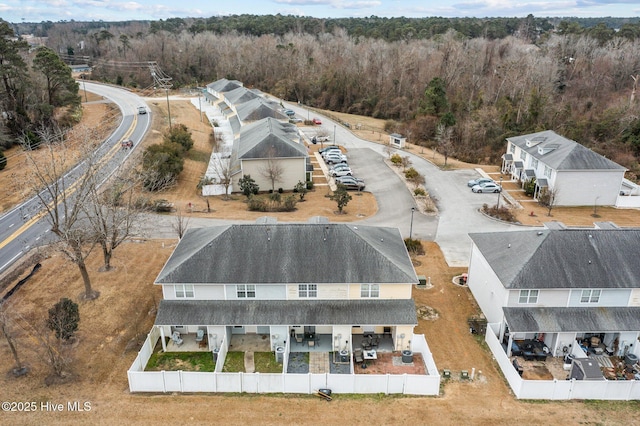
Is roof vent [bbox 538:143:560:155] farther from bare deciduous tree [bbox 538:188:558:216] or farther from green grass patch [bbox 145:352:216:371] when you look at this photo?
green grass patch [bbox 145:352:216:371]

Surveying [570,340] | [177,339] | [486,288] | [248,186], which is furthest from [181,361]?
[248,186]

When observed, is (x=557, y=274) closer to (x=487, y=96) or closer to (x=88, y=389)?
(x=88, y=389)

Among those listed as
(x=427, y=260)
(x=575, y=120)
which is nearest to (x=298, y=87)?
(x=575, y=120)

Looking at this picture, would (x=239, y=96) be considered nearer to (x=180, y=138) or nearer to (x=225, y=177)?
(x=180, y=138)

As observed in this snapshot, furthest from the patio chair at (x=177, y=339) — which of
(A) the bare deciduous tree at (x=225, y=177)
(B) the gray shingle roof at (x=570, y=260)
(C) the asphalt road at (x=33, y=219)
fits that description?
(A) the bare deciduous tree at (x=225, y=177)

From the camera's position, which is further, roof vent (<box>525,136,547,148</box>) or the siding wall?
roof vent (<box>525,136,547,148</box>)

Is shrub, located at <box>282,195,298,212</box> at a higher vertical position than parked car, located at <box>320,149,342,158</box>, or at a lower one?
lower

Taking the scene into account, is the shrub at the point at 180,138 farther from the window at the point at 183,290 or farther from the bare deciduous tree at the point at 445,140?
the window at the point at 183,290

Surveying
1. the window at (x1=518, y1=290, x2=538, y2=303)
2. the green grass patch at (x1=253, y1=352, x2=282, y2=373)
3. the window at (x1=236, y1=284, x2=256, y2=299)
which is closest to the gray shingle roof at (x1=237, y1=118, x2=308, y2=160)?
the window at (x1=236, y1=284, x2=256, y2=299)
